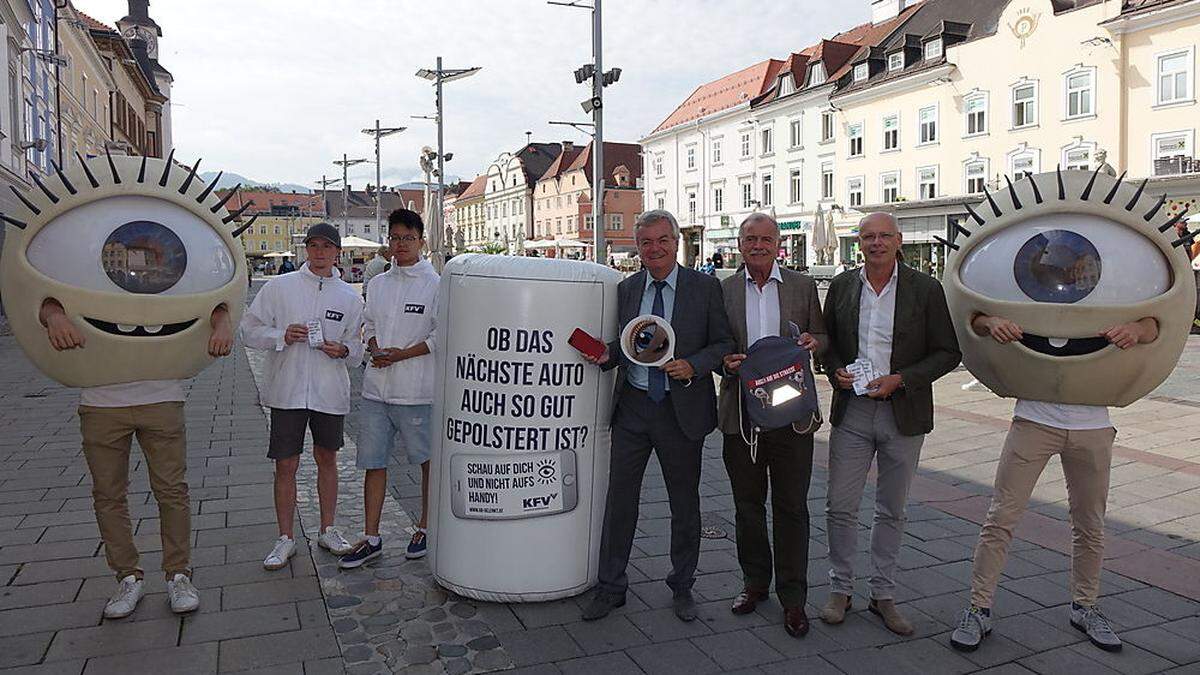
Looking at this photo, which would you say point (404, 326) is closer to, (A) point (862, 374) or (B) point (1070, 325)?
(A) point (862, 374)

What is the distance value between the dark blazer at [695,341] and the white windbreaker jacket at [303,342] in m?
1.54

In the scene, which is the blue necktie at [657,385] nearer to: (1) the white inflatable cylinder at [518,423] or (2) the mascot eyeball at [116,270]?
(1) the white inflatable cylinder at [518,423]

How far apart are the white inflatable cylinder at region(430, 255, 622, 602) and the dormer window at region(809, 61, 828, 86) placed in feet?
134

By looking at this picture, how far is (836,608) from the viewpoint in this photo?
4.03 m

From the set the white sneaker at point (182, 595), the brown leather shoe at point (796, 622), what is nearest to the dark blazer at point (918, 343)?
the brown leather shoe at point (796, 622)

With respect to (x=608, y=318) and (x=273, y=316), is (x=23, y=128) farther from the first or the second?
(x=608, y=318)

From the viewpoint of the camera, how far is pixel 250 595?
4.30 meters

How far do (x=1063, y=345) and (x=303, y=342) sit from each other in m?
3.61

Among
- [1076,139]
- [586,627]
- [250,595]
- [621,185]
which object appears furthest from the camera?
[621,185]

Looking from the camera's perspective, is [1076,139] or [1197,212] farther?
[1076,139]

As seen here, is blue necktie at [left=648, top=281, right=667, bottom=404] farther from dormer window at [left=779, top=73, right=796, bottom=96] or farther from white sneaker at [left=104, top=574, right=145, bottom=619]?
dormer window at [left=779, top=73, right=796, bottom=96]

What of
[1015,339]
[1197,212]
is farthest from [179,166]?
[1197,212]

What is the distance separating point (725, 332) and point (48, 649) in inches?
126

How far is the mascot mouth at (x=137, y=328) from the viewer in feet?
12.4
